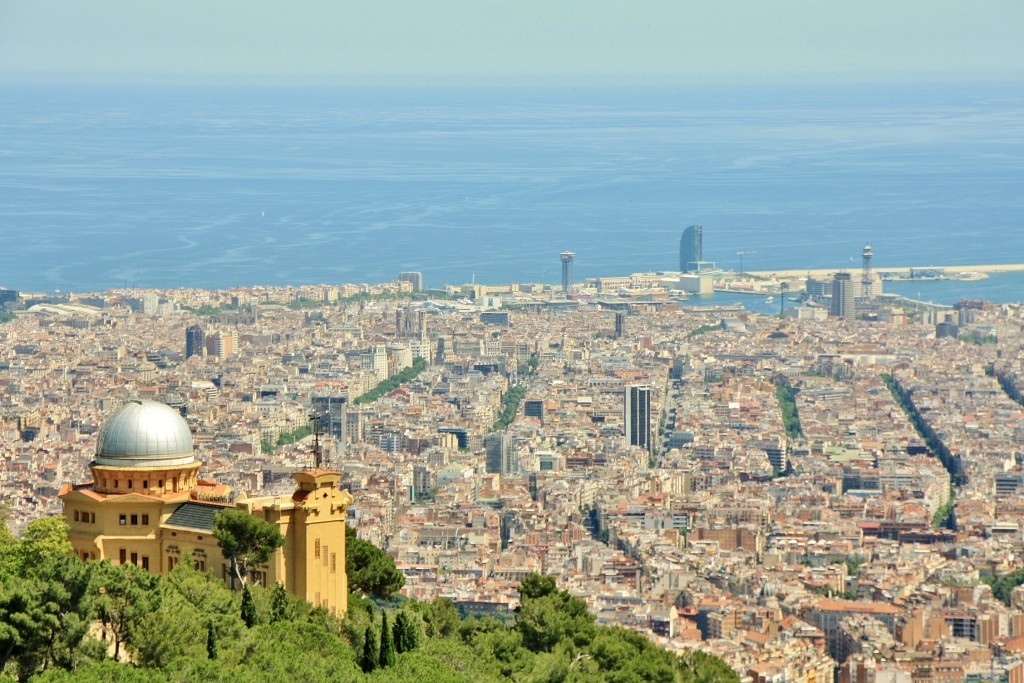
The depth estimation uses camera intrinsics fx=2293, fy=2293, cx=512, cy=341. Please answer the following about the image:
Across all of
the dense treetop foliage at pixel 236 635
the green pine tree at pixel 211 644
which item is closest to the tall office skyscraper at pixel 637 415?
the dense treetop foliage at pixel 236 635

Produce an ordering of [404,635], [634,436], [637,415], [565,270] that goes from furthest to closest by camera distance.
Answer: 1. [565,270]
2. [637,415]
3. [634,436]
4. [404,635]

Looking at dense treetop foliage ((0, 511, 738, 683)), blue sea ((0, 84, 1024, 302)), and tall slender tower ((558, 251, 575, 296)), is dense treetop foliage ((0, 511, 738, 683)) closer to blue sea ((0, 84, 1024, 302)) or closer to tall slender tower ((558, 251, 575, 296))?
blue sea ((0, 84, 1024, 302))

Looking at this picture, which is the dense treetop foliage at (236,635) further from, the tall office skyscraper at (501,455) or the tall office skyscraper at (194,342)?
the tall office skyscraper at (194,342)

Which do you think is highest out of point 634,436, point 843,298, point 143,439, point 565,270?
point 565,270

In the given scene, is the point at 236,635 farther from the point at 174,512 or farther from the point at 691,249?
the point at 691,249

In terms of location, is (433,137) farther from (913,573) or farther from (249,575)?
(249,575)

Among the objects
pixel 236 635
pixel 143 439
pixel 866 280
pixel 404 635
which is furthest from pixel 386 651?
pixel 866 280

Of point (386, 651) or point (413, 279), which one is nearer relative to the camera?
point (386, 651)

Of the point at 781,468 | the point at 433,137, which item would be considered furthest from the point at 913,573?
the point at 433,137
